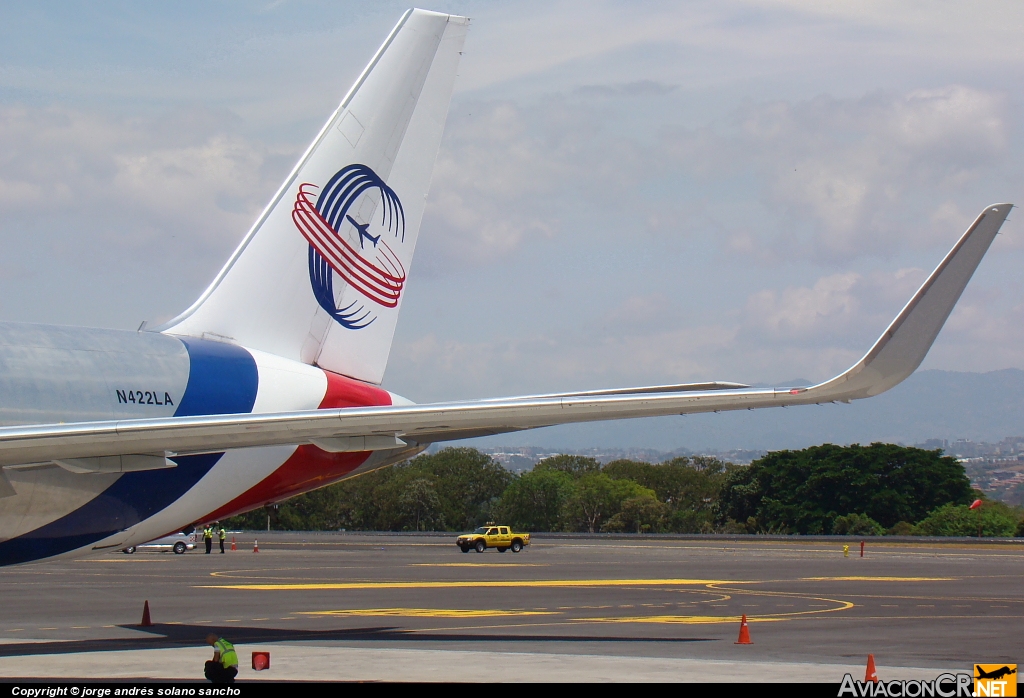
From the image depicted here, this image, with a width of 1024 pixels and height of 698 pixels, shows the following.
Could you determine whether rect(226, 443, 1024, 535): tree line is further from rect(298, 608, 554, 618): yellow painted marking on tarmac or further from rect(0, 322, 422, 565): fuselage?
rect(0, 322, 422, 565): fuselage

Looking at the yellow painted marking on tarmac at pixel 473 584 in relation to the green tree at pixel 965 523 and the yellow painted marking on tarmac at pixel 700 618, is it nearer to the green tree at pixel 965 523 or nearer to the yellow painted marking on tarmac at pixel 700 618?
the yellow painted marking on tarmac at pixel 700 618

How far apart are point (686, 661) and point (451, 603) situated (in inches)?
624

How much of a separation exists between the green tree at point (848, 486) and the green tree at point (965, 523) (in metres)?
9.12

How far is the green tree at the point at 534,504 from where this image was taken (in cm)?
16925

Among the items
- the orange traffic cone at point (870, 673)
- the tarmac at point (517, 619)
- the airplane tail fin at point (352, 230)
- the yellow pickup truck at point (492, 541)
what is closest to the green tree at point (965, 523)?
the tarmac at point (517, 619)

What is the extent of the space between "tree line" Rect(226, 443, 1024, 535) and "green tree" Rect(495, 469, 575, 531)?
0.14 metres

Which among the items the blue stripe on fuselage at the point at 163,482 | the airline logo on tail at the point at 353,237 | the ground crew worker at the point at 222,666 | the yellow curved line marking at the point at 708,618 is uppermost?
the airline logo on tail at the point at 353,237

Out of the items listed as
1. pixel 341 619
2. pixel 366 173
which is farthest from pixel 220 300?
pixel 341 619

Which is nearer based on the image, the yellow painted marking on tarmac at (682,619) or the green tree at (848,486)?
the yellow painted marking on tarmac at (682,619)

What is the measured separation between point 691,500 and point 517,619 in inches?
6642

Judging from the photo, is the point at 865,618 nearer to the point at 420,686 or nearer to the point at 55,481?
the point at 420,686

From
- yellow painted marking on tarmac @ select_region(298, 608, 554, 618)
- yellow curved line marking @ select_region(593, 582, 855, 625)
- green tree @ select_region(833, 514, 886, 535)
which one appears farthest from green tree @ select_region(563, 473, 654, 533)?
yellow curved line marking @ select_region(593, 582, 855, 625)

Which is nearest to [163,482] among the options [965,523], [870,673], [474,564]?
[870,673]

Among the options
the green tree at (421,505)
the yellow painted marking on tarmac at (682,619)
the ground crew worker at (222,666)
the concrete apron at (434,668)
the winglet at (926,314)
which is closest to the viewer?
the ground crew worker at (222,666)
